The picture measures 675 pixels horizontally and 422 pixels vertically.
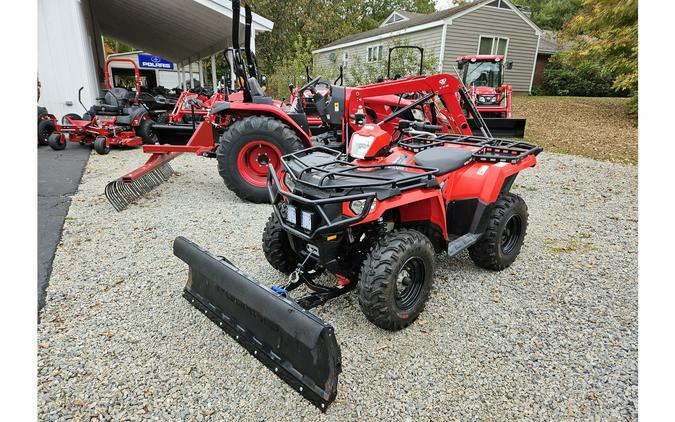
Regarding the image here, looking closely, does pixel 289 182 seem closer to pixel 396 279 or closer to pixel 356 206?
pixel 356 206

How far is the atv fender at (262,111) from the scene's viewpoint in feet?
17.0

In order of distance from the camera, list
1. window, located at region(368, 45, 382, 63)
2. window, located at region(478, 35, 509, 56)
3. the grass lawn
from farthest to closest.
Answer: window, located at region(368, 45, 382, 63), window, located at region(478, 35, 509, 56), the grass lawn

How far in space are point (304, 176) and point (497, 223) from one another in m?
1.67

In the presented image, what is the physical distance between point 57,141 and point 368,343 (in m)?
8.90

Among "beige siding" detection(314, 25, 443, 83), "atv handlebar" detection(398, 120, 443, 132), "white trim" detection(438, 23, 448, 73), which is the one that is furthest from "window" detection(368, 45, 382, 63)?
"atv handlebar" detection(398, 120, 443, 132)

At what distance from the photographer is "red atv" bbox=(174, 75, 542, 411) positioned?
6.91 ft

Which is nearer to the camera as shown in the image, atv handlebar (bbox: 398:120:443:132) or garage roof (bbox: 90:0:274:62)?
atv handlebar (bbox: 398:120:443:132)

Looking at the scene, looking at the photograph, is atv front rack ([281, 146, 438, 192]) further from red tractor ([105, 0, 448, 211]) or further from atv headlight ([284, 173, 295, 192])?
red tractor ([105, 0, 448, 211])

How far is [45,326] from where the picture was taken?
265 cm

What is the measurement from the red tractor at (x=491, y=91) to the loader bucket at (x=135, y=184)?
272 inches

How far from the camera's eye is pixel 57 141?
27.8 ft

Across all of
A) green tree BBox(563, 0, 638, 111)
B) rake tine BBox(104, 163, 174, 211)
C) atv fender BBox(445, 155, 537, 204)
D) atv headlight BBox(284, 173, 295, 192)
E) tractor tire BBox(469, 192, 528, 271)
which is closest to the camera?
atv headlight BBox(284, 173, 295, 192)

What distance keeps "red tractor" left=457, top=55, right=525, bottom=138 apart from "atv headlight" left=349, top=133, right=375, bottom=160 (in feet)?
22.3

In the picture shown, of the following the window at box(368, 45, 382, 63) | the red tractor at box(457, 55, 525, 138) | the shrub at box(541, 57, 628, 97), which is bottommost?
the red tractor at box(457, 55, 525, 138)
